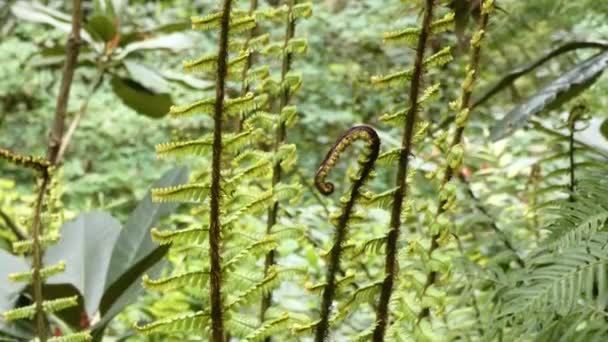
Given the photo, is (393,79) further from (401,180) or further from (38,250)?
(38,250)

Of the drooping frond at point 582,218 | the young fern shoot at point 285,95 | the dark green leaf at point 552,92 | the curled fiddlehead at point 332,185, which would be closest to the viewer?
the curled fiddlehead at point 332,185

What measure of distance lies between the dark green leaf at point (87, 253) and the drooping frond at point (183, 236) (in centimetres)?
47

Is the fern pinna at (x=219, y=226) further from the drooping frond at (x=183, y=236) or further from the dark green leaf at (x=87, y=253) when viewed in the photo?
the dark green leaf at (x=87, y=253)

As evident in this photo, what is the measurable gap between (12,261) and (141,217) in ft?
0.54

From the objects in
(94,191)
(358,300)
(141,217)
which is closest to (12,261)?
(141,217)

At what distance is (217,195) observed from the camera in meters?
0.55

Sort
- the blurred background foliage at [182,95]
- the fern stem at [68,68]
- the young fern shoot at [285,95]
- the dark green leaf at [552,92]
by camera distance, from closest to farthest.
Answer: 1. the young fern shoot at [285,95]
2. the dark green leaf at [552,92]
3. the fern stem at [68,68]
4. the blurred background foliage at [182,95]

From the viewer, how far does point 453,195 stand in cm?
66

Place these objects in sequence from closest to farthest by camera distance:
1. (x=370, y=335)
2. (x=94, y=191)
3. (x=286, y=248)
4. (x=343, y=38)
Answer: (x=370, y=335) → (x=286, y=248) → (x=94, y=191) → (x=343, y=38)

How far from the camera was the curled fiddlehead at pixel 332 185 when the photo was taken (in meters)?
0.50

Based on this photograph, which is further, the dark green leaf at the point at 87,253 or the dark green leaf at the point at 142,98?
the dark green leaf at the point at 142,98

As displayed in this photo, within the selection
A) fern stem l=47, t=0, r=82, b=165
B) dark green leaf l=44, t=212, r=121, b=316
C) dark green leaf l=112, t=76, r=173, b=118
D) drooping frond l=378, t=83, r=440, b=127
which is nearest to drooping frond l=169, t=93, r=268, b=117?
drooping frond l=378, t=83, r=440, b=127

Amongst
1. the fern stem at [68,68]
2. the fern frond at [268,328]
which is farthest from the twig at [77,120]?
the fern frond at [268,328]

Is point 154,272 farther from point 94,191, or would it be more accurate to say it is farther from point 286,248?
point 94,191
